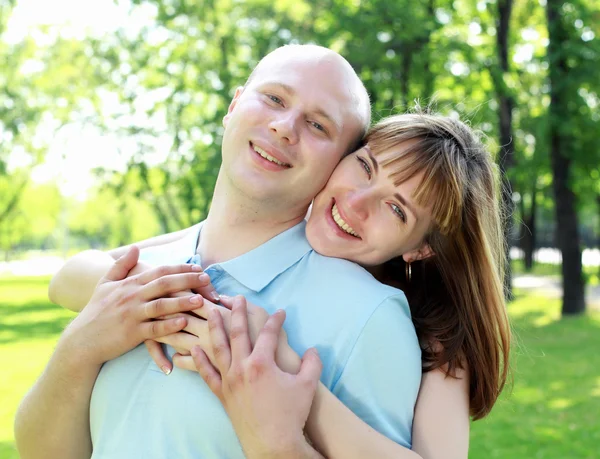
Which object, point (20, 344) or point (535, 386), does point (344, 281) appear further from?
point (20, 344)

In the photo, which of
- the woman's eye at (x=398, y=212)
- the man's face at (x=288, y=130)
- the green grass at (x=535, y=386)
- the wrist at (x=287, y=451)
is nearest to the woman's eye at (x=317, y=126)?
the man's face at (x=288, y=130)

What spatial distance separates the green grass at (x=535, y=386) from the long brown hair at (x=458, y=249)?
35 centimetres

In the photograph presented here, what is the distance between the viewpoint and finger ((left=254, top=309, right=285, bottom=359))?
1.90 meters

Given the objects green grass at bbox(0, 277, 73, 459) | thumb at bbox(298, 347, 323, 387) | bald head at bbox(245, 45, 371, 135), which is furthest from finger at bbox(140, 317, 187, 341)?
green grass at bbox(0, 277, 73, 459)

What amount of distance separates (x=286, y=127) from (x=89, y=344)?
0.89 meters

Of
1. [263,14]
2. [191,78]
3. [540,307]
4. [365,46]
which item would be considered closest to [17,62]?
[191,78]

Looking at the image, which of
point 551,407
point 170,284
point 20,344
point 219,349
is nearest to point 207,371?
point 219,349

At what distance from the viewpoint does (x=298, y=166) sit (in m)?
2.32

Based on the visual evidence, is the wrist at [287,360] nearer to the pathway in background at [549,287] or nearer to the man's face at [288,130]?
the man's face at [288,130]

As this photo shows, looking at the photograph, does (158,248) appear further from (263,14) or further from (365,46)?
(263,14)

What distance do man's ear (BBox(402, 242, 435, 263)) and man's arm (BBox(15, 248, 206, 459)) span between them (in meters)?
0.81

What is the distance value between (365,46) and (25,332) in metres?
10.0

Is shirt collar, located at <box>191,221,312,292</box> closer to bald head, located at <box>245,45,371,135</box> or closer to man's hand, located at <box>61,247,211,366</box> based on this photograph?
man's hand, located at <box>61,247,211,366</box>

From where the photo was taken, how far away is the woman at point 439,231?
7.65ft
